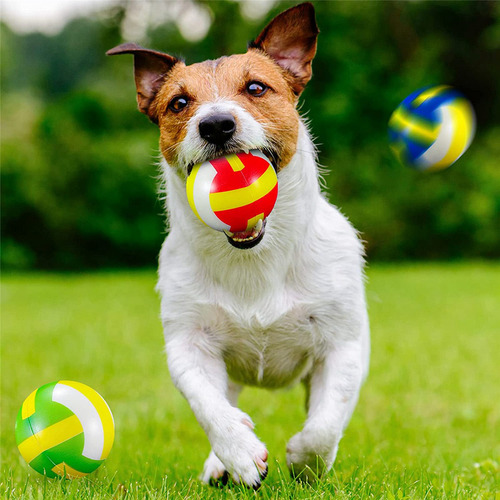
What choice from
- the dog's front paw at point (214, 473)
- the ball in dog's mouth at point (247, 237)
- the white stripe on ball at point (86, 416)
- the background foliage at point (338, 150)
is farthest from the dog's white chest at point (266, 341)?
the background foliage at point (338, 150)

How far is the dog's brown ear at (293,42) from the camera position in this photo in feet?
12.7

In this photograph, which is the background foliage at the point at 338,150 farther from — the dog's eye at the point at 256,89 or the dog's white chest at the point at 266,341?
the dog's eye at the point at 256,89

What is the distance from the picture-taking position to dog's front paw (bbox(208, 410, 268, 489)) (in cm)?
321

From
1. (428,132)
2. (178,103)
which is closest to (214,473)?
(178,103)

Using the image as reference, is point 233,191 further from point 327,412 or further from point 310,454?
point 310,454

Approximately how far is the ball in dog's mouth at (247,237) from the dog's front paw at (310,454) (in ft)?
3.05

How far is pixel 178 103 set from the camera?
361 cm

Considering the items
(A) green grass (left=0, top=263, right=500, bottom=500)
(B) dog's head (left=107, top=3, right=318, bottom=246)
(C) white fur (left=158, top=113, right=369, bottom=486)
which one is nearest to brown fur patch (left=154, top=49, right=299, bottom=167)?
(B) dog's head (left=107, top=3, right=318, bottom=246)

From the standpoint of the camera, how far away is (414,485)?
3.45 m

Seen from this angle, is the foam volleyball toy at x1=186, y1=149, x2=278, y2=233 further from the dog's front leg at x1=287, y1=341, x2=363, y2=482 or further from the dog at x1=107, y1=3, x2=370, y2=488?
the dog's front leg at x1=287, y1=341, x2=363, y2=482

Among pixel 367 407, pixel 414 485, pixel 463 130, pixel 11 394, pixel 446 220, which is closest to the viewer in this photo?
pixel 414 485

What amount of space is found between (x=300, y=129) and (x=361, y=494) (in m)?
1.84

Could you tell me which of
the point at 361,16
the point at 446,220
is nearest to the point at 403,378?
the point at 446,220

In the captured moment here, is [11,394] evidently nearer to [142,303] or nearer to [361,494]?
[361,494]
